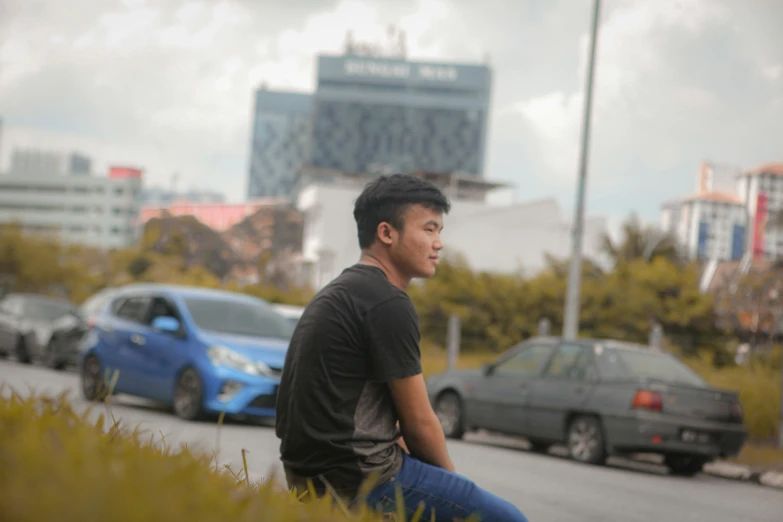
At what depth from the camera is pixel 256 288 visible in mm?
41031

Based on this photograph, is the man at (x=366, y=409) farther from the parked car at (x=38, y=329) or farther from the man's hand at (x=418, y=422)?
the parked car at (x=38, y=329)

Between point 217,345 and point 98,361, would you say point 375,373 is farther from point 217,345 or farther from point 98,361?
point 98,361

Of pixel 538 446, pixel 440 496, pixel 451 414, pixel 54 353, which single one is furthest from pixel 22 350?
pixel 440 496

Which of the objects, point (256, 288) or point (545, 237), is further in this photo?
point (545, 237)

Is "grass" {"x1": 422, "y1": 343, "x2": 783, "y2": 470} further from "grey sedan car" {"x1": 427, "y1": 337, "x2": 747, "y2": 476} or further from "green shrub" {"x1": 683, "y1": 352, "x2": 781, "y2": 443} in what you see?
"grey sedan car" {"x1": 427, "y1": 337, "x2": 747, "y2": 476}

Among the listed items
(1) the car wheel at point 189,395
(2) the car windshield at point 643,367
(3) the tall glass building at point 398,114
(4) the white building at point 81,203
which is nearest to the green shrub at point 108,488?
(1) the car wheel at point 189,395

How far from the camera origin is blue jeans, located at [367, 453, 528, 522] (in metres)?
3.54

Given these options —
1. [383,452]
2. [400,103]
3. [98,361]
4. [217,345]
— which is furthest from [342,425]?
[400,103]

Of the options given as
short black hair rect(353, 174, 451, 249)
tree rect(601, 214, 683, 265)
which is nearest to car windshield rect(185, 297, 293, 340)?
short black hair rect(353, 174, 451, 249)

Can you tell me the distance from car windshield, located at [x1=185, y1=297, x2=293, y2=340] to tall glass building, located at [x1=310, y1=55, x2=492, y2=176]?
155 metres

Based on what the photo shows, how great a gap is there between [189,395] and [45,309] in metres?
14.1

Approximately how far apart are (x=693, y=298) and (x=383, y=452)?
90.8 ft

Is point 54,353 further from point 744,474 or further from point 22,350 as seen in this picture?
point 744,474

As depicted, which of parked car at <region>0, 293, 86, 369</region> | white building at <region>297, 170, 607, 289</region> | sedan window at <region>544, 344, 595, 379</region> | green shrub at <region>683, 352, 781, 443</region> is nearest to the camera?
sedan window at <region>544, 344, 595, 379</region>
